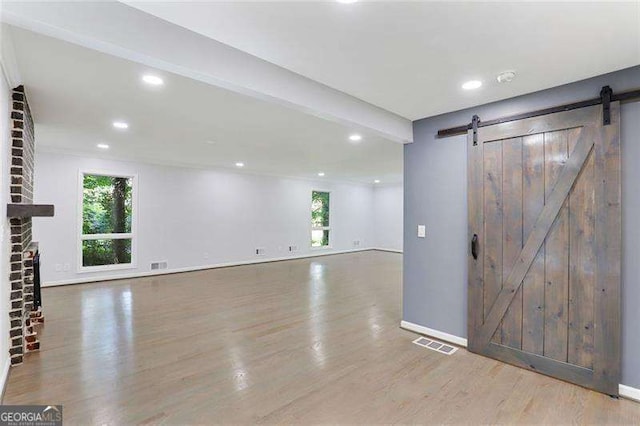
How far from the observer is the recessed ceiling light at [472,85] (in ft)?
8.35

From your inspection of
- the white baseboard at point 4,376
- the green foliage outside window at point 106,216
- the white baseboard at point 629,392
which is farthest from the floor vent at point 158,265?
the white baseboard at point 629,392

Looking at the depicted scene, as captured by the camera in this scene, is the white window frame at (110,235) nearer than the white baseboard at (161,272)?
No

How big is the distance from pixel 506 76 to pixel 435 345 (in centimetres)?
255

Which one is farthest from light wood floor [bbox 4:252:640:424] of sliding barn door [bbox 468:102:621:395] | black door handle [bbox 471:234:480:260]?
black door handle [bbox 471:234:480:260]

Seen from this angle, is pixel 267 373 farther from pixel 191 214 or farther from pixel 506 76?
pixel 191 214

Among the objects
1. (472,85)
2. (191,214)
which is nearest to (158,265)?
(191,214)

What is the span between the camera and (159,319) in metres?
3.99

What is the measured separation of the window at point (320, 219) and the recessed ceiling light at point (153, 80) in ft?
24.0

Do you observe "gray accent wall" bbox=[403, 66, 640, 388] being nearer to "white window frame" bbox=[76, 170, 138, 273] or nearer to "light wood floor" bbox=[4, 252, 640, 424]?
"light wood floor" bbox=[4, 252, 640, 424]

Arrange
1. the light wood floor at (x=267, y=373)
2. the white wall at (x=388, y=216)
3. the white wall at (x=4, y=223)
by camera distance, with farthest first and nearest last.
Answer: the white wall at (x=388, y=216) < the white wall at (x=4, y=223) < the light wood floor at (x=267, y=373)

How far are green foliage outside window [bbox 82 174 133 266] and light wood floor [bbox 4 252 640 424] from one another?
165 cm

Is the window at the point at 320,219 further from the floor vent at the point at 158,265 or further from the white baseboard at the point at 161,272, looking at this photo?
the floor vent at the point at 158,265

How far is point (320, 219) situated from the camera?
10.3 meters

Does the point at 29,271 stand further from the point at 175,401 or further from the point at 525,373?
the point at 525,373
